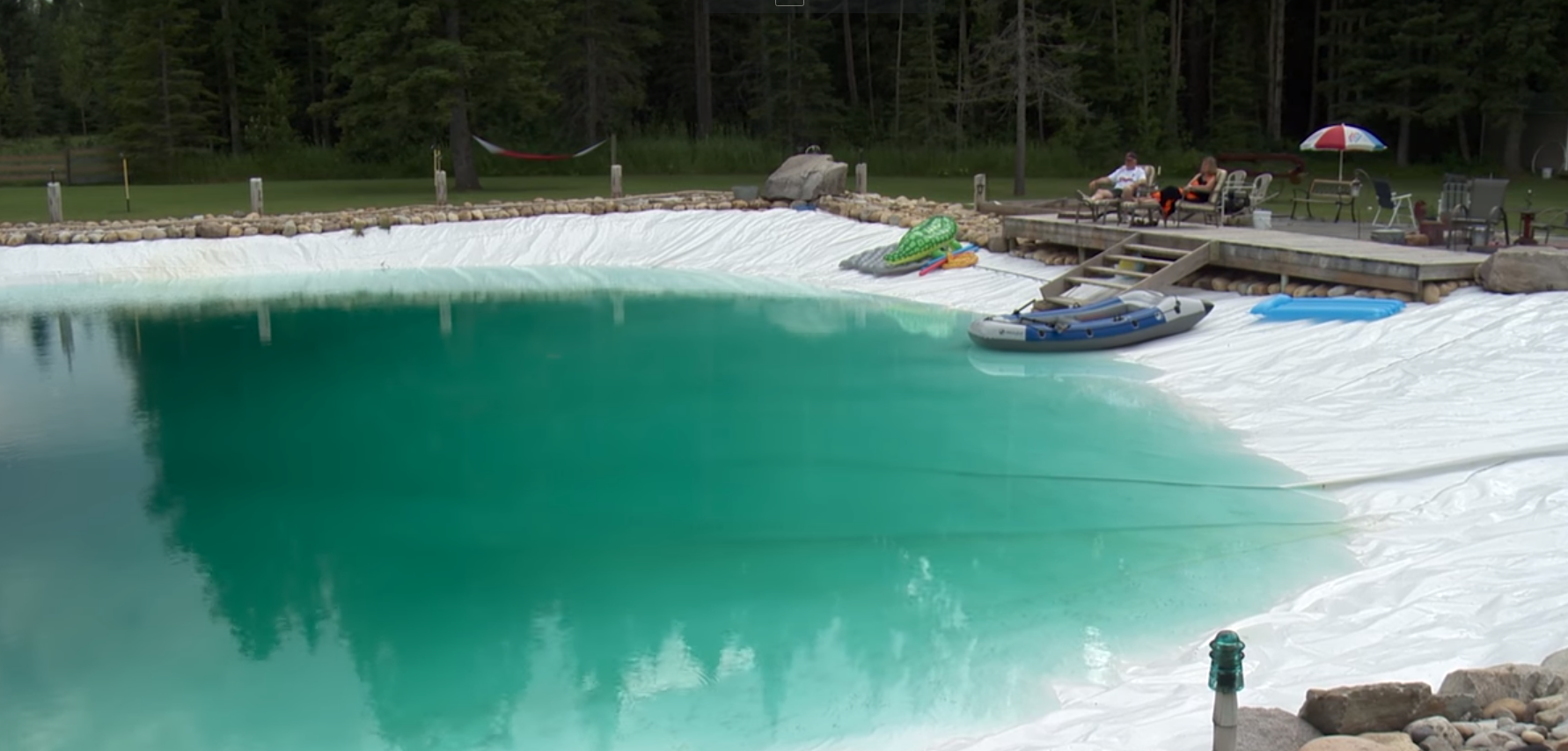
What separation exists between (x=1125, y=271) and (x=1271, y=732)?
10476mm

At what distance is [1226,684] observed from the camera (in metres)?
4.17

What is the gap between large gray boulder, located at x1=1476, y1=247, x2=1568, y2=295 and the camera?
37.1 ft

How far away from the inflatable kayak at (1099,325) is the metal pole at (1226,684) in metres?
8.80

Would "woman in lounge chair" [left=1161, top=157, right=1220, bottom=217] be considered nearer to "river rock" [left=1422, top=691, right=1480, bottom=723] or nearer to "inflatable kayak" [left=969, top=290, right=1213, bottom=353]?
"inflatable kayak" [left=969, top=290, right=1213, bottom=353]

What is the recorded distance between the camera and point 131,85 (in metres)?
30.6

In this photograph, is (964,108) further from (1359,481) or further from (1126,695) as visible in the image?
(1126,695)

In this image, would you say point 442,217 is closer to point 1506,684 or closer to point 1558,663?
point 1558,663

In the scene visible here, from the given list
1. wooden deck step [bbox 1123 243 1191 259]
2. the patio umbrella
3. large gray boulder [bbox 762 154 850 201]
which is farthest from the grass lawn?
wooden deck step [bbox 1123 243 1191 259]

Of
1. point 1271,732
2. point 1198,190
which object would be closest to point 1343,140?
point 1198,190

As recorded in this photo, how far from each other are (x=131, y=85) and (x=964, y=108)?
19.0 metres

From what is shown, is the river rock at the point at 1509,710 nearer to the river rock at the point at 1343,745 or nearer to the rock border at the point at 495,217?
the river rock at the point at 1343,745

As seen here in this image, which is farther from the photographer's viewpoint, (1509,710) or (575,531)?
(575,531)

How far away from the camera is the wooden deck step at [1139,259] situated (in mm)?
14508

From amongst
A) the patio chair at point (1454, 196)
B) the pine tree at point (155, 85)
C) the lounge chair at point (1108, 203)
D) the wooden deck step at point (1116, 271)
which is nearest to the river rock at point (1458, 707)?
the patio chair at point (1454, 196)
